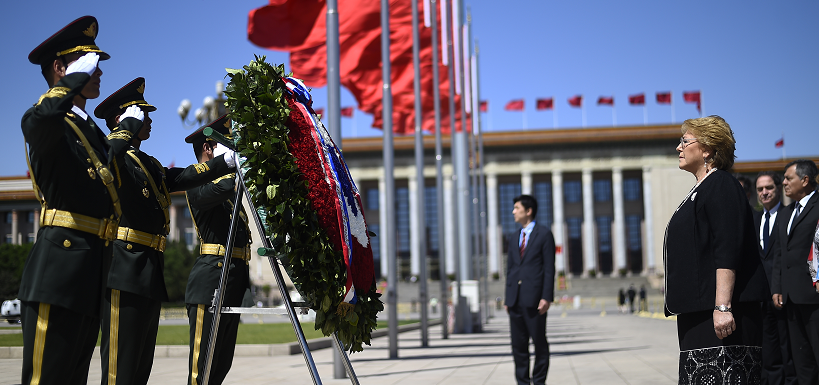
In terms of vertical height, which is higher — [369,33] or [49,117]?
[369,33]

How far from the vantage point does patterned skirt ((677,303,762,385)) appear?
3.99m

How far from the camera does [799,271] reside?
21.1 ft

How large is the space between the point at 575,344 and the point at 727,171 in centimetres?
1217

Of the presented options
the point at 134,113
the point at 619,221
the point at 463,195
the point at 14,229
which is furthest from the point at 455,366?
the point at 619,221

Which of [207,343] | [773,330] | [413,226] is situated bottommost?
[773,330]

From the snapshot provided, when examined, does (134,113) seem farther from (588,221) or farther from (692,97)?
(588,221)

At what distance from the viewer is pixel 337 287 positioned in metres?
4.32

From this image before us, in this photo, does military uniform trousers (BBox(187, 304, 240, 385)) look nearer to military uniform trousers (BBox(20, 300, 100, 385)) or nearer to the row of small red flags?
military uniform trousers (BBox(20, 300, 100, 385))

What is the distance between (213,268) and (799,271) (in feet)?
15.7

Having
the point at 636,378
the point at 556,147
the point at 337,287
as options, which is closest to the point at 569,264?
the point at 556,147

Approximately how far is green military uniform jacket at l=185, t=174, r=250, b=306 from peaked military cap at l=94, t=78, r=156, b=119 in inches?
32.7

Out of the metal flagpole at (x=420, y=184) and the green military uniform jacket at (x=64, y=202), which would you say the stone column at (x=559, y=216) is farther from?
the green military uniform jacket at (x=64, y=202)

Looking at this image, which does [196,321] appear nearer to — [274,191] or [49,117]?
[274,191]

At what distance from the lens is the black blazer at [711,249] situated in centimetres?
409
